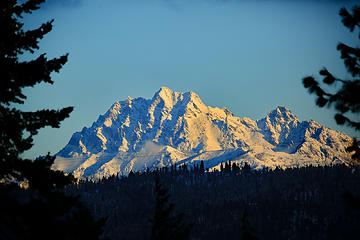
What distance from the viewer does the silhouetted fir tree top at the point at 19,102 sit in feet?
56.6

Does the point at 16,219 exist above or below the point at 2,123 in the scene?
below

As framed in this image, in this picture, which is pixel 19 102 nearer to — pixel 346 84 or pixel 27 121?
pixel 27 121

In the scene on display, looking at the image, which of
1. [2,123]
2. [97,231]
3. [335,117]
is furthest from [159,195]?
[335,117]

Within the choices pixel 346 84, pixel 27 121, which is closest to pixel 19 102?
pixel 27 121

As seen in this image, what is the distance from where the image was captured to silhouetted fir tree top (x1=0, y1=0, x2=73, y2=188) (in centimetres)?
1725

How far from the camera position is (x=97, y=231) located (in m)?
17.2

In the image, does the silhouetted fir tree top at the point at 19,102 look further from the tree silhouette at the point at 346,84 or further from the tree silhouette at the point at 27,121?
the tree silhouette at the point at 346,84

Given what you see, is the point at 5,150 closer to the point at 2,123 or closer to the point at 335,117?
the point at 2,123

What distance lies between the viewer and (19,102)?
725 inches

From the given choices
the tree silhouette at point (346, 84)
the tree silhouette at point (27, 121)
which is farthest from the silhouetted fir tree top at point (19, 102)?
the tree silhouette at point (346, 84)

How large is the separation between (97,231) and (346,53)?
36.1 feet

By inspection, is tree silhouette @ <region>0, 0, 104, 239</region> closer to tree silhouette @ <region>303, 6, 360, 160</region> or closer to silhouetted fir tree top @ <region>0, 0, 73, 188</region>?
silhouetted fir tree top @ <region>0, 0, 73, 188</region>

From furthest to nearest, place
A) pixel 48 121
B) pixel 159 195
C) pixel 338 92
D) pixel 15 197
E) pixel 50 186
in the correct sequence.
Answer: pixel 159 195, pixel 48 121, pixel 50 186, pixel 338 92, pixel 15 197

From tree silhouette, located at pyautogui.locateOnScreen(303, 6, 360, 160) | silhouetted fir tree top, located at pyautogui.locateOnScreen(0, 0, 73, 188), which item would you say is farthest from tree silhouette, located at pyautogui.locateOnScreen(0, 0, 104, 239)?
tree silhouette, located at pyautogui.locateOnScreen(303, 6, 360, 160)
